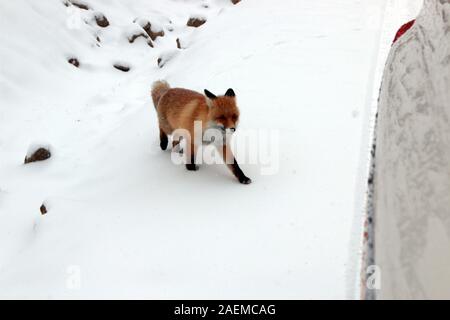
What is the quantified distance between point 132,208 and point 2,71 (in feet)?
23.0

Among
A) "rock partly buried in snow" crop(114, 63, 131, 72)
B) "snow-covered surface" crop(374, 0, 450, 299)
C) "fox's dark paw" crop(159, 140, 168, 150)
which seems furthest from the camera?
"rock partly buried in snow" crop(114, 63, 131, 72)

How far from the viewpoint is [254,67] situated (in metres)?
7.80

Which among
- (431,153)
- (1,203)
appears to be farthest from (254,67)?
(431,153)

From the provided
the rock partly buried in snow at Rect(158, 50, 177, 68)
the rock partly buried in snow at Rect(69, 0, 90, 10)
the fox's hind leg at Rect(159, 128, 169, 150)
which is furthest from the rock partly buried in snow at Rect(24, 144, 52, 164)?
the rock partly buried in snow at Rect(69, 0, 90, 10)

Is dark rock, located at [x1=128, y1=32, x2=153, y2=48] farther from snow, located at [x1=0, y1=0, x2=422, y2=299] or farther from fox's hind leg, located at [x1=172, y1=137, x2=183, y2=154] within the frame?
fox's hind leg, located at [x1=172, y1=137, x2=183, y2=154]

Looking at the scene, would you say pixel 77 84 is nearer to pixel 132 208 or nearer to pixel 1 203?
pixel 1 203

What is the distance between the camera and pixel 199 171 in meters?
4.83

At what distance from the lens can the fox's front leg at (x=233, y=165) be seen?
174 inches

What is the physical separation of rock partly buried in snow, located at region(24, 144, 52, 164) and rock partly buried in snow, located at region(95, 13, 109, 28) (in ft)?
25.6

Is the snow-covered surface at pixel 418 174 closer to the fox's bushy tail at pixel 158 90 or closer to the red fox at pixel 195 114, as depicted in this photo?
the red fox at pixel 195 114

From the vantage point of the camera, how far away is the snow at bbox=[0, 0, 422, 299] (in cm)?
319

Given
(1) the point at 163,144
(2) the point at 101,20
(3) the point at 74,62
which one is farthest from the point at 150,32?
(1) the point at 163,144

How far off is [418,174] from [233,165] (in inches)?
114

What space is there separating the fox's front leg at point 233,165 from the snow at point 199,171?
110 millimetres
